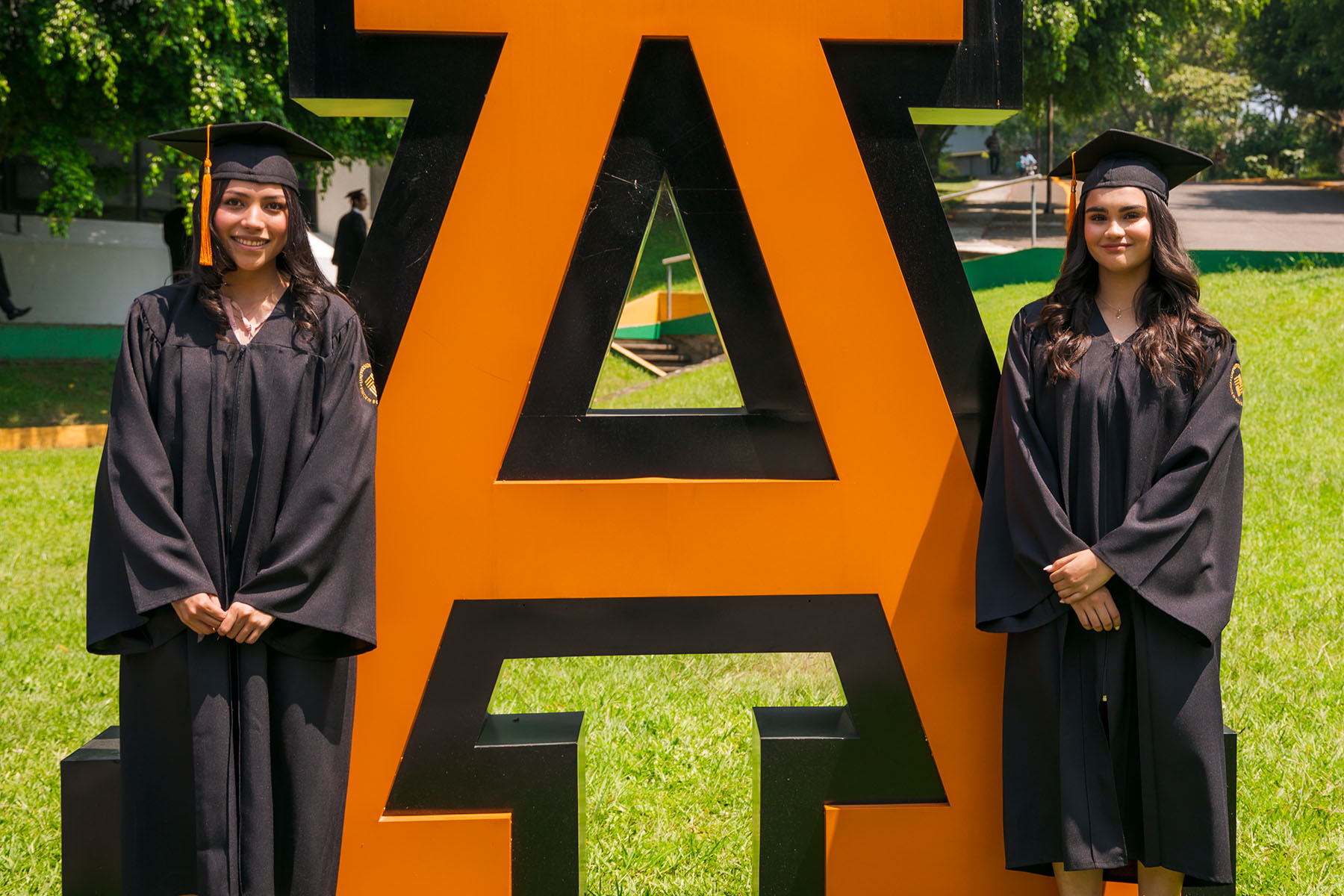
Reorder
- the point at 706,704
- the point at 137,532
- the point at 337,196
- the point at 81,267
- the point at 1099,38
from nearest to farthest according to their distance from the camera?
the point at 137,532, the point at 706,704, the point at 81,267, the point at 1099,38, the point at 337,196

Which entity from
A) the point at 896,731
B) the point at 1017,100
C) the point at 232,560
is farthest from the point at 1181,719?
the point at 232,560

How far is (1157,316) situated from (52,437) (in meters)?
9.96

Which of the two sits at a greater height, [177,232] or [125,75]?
[125,75]

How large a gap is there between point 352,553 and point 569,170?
1098mm

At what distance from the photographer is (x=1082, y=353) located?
2688 millimetres

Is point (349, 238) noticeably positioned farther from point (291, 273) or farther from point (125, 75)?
point (291, 273)

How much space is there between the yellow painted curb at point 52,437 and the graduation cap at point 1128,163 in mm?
9067

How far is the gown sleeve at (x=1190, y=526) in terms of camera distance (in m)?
2.56

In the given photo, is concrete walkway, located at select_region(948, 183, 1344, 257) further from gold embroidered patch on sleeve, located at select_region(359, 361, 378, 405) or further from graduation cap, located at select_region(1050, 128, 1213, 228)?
gold embroidered patch on sleeve, located at select_region(359, 361, 378, 405)

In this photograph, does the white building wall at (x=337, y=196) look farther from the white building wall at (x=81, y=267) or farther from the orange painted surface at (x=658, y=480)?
the orange painted surface at (x=658, y=480)

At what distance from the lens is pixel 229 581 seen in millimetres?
2494

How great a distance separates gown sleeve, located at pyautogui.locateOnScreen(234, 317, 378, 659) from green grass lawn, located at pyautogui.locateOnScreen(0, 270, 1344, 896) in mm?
1463

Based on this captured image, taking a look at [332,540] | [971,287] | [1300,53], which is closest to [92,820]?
[332,540]

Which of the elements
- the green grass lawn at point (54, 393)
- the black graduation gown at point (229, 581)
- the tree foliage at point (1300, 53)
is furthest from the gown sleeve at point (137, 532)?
the tree foliage at point (1300, 53)
